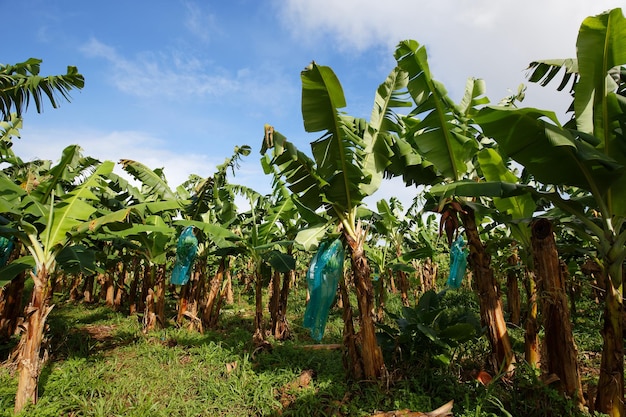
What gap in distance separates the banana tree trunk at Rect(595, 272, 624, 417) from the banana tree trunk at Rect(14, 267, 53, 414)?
6.52m

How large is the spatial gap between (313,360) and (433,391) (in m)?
2.40

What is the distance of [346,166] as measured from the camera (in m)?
4.70

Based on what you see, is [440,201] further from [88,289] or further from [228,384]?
[88,289]

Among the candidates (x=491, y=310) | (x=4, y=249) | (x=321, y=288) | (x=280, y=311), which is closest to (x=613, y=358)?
(x=491, y=310)

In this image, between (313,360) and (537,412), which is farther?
(313,360)

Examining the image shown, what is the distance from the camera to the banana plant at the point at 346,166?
4375mm

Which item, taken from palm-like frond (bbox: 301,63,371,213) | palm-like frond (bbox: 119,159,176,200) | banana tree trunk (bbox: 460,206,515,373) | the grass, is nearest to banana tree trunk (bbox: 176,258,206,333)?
the grass

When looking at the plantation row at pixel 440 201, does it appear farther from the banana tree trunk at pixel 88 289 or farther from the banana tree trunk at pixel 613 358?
the banana tree trunk at pixel 88 289

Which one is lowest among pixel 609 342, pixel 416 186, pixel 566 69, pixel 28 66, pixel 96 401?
pixel 96 401

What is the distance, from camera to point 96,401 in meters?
4.86

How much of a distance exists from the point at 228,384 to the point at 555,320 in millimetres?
4646

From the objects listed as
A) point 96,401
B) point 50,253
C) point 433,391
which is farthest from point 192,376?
point 433,391

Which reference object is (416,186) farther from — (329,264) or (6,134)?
(6,134)

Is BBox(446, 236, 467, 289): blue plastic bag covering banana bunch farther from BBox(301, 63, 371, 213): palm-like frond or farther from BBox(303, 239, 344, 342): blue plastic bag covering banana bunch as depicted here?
BBox(303, 239, 344, 342): blue plastic bag covering banana bunch
